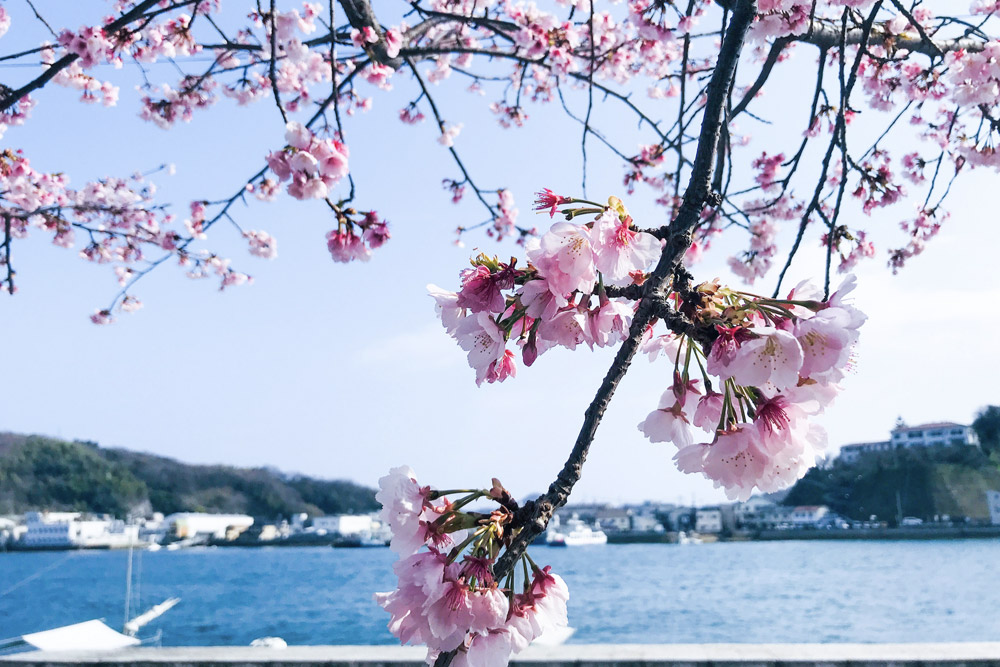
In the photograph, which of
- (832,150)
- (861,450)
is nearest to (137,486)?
(861,450)

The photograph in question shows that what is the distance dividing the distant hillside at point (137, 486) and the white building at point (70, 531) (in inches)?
53.6

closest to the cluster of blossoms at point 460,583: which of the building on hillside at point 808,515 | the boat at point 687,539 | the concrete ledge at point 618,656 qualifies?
the concrete ledge at point 618,656

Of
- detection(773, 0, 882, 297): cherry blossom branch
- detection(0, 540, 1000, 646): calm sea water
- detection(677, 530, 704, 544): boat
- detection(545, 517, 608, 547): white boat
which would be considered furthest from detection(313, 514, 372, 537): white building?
detection(773, 0, 882, 297): cherry blossom branch

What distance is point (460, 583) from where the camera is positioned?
0.62 metres

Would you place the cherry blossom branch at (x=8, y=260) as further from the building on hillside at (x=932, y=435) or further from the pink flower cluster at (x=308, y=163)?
the building on hillside at (x=932, y=435)

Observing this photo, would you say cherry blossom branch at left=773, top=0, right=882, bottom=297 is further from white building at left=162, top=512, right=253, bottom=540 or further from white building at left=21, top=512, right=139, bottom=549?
white building at left=162, top=512, right=253, bottom=540

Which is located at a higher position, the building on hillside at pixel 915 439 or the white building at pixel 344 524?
the building on hillside at pixel 915 439

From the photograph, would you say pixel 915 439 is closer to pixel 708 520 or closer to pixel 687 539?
pixel 708 520

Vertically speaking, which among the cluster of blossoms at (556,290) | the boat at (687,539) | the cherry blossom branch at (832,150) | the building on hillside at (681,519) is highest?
the cherry blossom branch at (832,150)

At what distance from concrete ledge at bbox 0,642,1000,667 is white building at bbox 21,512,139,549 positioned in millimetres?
68178

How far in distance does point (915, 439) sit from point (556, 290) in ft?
223

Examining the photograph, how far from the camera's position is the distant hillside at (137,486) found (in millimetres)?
58125

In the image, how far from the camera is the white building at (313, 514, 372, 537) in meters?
70.3

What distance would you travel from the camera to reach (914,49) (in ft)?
9.24
